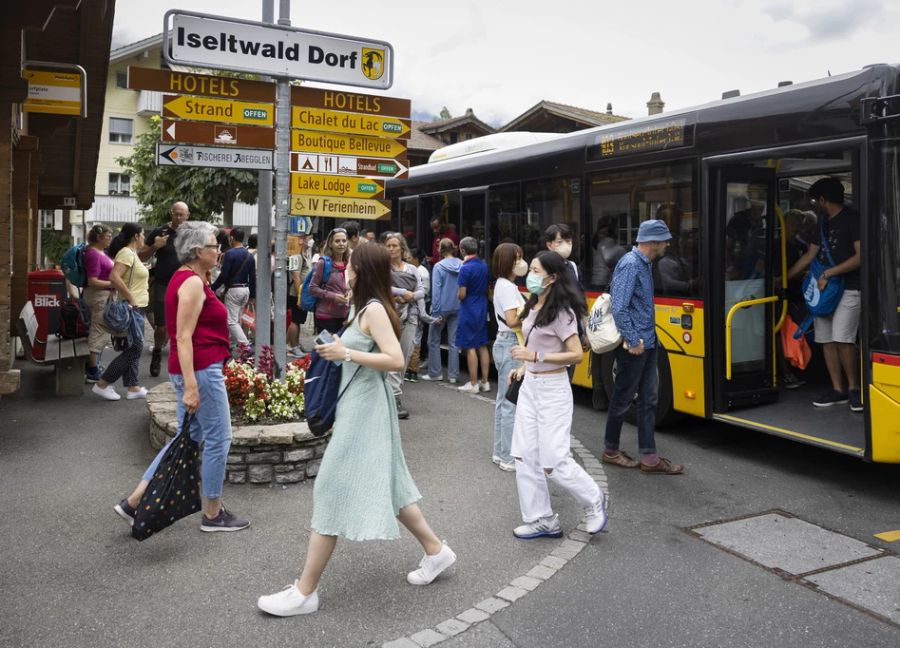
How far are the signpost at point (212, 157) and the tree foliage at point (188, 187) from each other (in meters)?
23.2

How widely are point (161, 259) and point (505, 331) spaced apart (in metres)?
5.08

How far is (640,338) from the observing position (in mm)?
6500

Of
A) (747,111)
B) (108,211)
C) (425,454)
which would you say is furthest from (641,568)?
(108,211)

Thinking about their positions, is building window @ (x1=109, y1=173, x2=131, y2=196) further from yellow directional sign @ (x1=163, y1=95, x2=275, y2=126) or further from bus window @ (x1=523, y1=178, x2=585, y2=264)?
yellow directional sign @ (x1=163, y1=95, x2=275, y2=126)

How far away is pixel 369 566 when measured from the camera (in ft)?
15.3

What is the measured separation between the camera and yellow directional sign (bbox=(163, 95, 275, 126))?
633 cm

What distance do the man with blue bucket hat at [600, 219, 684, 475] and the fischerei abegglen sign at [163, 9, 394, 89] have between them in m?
2.47

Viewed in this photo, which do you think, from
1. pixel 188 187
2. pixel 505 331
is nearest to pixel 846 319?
pixel 505 331

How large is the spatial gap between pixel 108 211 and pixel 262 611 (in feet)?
170

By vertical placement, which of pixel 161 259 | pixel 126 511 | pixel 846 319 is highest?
pixel 161 259

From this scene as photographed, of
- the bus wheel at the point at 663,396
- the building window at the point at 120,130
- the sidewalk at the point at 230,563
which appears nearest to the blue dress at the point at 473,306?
the bus wheel at the point at 663,396

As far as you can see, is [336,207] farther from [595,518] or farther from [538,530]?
[595,518]

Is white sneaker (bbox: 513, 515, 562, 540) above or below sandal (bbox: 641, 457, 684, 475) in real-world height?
below

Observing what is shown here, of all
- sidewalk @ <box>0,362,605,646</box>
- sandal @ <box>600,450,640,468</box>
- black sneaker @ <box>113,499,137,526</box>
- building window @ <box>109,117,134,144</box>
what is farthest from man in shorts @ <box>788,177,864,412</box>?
building window @ <box>109,117,134,144</box>
